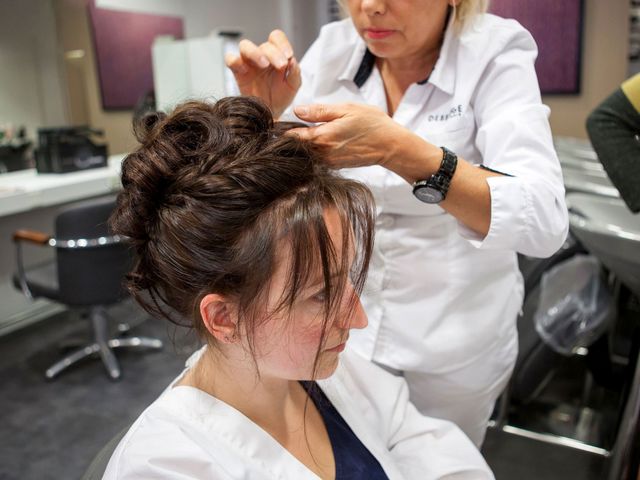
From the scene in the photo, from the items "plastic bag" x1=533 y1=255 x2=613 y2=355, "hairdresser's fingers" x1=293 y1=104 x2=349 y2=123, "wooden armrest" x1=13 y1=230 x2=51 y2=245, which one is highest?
"hairdresser's fingers" x1=293 y1=104 x2=349 y2=123

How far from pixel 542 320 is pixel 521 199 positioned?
4.85 ft

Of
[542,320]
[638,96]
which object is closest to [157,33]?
[542,320]

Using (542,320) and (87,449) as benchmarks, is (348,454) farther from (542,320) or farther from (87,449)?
(87,449)

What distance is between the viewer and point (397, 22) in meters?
0.97

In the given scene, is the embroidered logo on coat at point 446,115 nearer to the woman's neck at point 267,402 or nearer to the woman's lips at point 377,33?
the woman's lips at point 377,33

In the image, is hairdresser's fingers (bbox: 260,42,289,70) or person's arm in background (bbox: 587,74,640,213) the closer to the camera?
hairdresser's fingers (bbox: 260,42,289,70)

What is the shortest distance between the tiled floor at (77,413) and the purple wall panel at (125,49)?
5.46ft

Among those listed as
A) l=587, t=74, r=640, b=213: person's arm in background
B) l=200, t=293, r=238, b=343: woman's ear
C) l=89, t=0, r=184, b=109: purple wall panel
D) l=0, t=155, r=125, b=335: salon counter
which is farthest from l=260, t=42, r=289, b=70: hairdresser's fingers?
l=89, t=0, r=184, b=109: purple wall panel

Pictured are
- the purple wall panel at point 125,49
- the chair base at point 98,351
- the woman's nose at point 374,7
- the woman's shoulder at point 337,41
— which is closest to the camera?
the woman's nose at point 374,7

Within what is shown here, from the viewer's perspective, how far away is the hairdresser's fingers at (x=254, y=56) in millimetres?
957

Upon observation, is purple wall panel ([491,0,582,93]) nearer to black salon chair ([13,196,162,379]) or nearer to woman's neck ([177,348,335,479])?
black salon chair ([13,196,162,379])

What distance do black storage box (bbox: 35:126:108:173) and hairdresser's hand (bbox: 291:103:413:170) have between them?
284 cm

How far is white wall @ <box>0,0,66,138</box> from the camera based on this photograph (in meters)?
3.41

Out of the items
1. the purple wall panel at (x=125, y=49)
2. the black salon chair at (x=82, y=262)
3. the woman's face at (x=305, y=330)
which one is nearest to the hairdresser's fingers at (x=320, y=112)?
the woman's face at (x=305, y=330)
